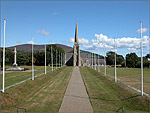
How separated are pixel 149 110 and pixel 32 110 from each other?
7950mm

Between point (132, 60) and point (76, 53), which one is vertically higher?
point (76, 53)

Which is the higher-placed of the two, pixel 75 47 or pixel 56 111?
pixel 75 47

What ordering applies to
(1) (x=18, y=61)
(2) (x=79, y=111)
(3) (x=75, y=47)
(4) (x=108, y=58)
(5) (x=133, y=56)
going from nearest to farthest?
(2) (x=79, y=111) < (1) (x=18, y=61) < (5) (x=133, y=56) < (3) (x=75, y=47) < (4) (x=108, y=58)

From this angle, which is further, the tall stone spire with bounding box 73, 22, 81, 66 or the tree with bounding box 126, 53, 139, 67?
the tall stone spire with bounding box 73, 22, 81, 66

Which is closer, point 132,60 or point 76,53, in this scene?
point 132,60

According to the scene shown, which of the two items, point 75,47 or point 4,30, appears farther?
point 75,47

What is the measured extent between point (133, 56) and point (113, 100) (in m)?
102

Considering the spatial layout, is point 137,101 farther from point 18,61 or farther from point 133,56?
point 133,56

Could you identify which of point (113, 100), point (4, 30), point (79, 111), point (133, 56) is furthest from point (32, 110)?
point (133, 56)

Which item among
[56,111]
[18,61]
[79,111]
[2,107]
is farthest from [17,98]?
[18,61]

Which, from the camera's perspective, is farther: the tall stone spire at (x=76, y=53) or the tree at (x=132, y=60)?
the tall stone spire at (x=76, y=53)

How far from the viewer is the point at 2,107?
536 inches

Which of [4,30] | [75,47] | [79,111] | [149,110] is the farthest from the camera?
[75,47]

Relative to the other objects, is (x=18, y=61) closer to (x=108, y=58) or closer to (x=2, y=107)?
(x=108, y=58)
